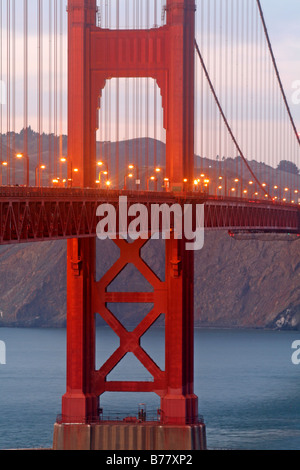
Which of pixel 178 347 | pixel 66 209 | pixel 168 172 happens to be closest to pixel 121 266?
pixel 178 347

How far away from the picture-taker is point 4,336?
127 meters

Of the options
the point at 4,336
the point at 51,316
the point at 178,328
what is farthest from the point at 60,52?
the point at 51,316

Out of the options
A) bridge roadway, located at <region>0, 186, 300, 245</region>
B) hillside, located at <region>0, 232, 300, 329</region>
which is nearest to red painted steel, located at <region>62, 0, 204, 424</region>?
bridge roadway, located at <region>0, 186, 300, 245</region>

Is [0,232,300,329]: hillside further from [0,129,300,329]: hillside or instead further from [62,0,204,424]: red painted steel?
[62,0,204,424]: red painted steel

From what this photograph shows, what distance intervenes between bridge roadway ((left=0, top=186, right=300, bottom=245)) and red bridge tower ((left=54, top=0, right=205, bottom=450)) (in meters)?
1.77

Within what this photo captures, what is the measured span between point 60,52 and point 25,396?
103 feet

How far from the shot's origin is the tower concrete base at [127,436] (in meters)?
45.9

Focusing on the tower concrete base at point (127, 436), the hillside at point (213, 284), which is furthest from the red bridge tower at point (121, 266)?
the hillside at point (213, 284)

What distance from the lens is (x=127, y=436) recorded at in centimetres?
4631

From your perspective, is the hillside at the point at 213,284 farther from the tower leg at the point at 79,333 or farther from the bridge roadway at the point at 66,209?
the tower leg at the point at 79,333

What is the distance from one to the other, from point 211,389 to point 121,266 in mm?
30321

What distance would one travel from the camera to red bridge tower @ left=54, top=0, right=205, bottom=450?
152 ft

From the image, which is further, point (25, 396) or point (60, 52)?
point (25, 396)

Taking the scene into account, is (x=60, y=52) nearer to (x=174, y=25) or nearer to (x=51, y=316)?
(x=174, y=25)
